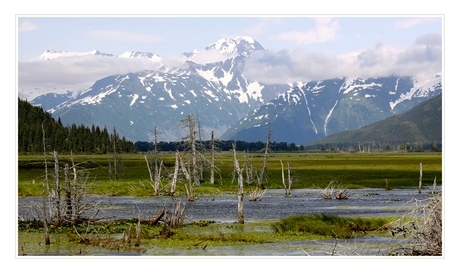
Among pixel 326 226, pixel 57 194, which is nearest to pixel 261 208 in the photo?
pixel 326 226

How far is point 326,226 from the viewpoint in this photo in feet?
124

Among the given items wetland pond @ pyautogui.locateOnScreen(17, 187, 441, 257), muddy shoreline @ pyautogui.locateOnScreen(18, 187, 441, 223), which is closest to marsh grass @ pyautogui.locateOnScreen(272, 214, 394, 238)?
wetland pond @ pyautogui.locateOnScreen(17, 187, 441, 257)

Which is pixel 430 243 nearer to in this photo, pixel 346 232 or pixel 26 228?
pixel 346 232

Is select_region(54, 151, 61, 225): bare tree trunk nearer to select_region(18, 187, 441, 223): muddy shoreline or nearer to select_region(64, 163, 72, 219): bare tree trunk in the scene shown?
select_region(64, 163, 72, 219): bare tree trunk

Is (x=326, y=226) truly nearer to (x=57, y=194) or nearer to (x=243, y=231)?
(x=243, y=231)

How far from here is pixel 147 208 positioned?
5331 centimetres

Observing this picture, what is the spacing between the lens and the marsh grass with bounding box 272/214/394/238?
3694 centimetres

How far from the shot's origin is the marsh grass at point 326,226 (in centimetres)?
3694

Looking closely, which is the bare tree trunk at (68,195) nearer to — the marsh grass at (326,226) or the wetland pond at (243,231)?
the wetland pond at (243,231)

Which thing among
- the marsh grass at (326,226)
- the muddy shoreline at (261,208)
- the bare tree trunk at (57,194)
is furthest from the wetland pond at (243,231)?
the bare tree trunk at (57,194)

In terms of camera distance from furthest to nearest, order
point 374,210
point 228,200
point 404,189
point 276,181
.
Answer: point 276,181, point 404,189, point 228,200, point 374,210

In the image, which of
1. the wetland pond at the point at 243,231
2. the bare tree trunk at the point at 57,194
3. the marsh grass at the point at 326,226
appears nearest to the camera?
the wetland pond at the point at 243,231
